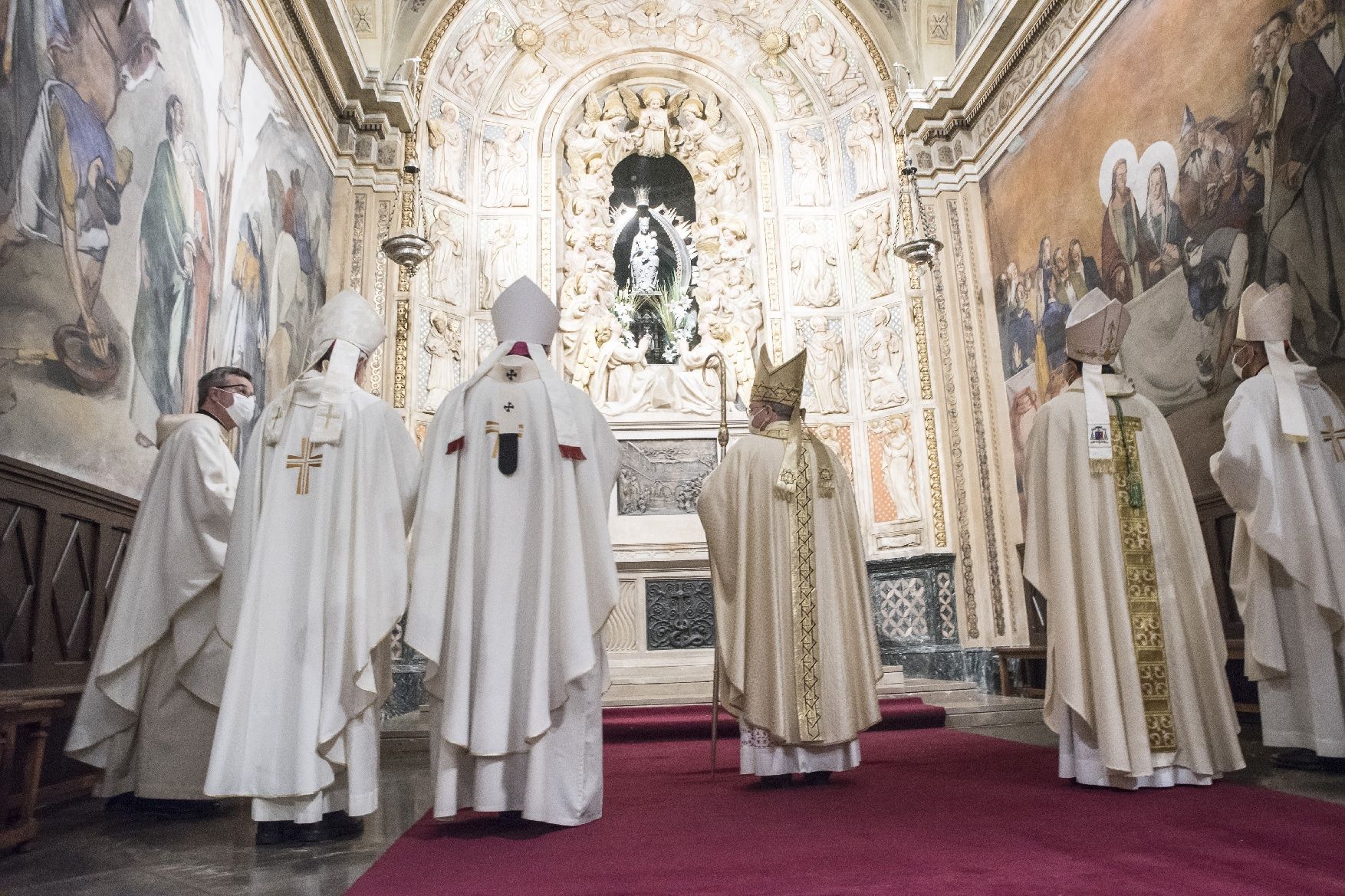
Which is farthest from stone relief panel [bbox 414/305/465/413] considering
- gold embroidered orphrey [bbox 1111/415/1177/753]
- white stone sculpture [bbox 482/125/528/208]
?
gold embroidered orphrey [bbox 1111/415/1177/753]

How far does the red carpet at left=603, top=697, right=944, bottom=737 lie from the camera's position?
22.8ft

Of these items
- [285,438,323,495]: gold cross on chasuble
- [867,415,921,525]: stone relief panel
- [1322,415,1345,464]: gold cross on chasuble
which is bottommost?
[285,438,323,495]: gold cross on chasuble

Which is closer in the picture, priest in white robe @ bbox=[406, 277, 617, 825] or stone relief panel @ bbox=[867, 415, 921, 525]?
priest in white robe @ bbox=[406, 277, 617, 825]

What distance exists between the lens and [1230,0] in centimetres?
677

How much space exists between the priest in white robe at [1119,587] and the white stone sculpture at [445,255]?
809 centimetres

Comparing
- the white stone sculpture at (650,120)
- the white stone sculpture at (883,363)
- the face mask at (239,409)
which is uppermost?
the white stone sculpture at (650,120)

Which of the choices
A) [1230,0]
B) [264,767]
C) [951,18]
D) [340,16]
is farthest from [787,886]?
[951,18]

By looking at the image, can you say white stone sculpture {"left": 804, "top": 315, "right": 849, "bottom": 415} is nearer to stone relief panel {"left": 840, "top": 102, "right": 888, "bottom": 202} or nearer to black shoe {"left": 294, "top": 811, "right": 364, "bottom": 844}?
stone relief panel {"left": 840, "top": 102, "right": 888, "bottom": 202}

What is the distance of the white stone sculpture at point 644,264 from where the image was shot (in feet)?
39.8

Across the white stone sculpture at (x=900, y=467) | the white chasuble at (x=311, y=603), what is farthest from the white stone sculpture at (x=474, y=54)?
the white chasuble at (x=311, y=603)

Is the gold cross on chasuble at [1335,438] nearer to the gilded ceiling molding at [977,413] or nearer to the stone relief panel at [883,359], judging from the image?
the gilded ceiling molding at [977,413]

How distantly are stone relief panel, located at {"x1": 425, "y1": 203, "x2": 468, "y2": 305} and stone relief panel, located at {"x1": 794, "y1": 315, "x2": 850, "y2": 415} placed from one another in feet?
13.7

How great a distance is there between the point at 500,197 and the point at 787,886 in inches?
420

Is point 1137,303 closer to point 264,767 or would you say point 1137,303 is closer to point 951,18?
point 951,18
